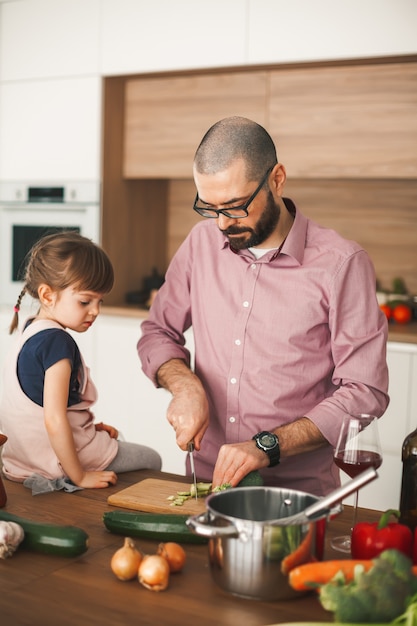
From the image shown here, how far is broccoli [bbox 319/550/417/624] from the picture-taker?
0.96m

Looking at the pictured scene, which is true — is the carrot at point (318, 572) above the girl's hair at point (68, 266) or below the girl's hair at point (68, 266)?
below

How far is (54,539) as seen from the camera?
1240 millimetres

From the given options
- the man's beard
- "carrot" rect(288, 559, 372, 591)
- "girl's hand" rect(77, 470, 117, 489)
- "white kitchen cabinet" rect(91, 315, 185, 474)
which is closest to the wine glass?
"carrot" rect(288, 559, 372, 591)

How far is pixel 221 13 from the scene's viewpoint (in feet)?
11.9

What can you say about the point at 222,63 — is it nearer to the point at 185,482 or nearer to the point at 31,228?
the point at 31,228

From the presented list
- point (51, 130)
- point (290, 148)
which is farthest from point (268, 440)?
point (51, 130)

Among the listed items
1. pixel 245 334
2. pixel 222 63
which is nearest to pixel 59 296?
pixel 245 334

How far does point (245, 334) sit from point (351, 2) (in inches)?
80.1

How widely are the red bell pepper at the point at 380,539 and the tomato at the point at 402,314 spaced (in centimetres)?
250

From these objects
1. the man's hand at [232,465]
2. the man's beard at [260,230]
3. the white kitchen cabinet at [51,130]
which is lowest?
the man's hand at [232,465]

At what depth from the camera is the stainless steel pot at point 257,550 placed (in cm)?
107

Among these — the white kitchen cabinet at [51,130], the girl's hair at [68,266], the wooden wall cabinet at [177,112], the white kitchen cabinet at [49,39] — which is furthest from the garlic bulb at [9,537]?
the white kitchen cabinet at [49,39]

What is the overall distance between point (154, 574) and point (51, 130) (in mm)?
3384

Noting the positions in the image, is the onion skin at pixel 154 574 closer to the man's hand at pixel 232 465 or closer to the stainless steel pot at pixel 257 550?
the stainless steel pot at pixel 257 550
